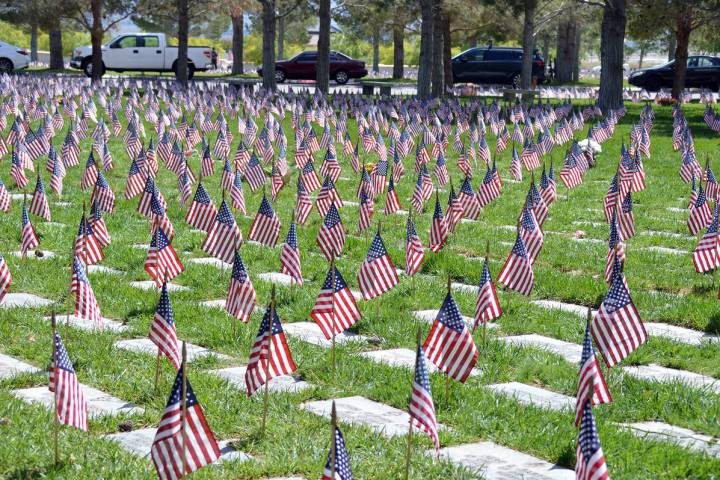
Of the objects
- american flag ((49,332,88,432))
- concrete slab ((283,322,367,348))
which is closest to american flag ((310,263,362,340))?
concrete slab ((283,322,367,348))

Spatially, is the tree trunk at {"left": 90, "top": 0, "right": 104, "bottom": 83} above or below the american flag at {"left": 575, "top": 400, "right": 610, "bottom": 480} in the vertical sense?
above

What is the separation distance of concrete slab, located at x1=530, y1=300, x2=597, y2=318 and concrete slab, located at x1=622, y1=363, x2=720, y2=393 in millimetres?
1262

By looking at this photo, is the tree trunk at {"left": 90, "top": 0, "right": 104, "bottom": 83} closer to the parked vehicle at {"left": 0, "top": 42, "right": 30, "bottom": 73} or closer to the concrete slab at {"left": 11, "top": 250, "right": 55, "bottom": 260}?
the parked vehicle at {"left": 0, "top": 42, "right": 30, "bottom": 73}

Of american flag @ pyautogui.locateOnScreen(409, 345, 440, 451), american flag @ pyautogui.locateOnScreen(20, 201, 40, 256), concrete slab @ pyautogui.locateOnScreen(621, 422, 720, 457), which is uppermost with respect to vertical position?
american flag @ pyautogui.locateOnScreen(20, 201, 40, 256)

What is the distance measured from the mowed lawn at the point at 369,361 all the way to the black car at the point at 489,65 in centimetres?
3667

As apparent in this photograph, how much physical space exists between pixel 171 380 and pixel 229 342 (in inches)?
33.8

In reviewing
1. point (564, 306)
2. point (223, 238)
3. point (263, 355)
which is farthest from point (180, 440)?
point (223, 238)

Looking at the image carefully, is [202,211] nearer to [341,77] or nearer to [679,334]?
[679,334]

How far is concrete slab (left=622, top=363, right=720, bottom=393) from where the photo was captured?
21.2 feet

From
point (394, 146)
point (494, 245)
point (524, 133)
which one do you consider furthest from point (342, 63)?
point (494, 245)

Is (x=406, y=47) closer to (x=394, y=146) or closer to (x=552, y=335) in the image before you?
(x=394, y=146)

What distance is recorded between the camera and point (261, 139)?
17.8 meters

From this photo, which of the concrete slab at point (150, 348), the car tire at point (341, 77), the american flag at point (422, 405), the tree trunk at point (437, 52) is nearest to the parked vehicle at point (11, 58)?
the car tire at point (341, 77)

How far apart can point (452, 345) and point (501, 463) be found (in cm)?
89
